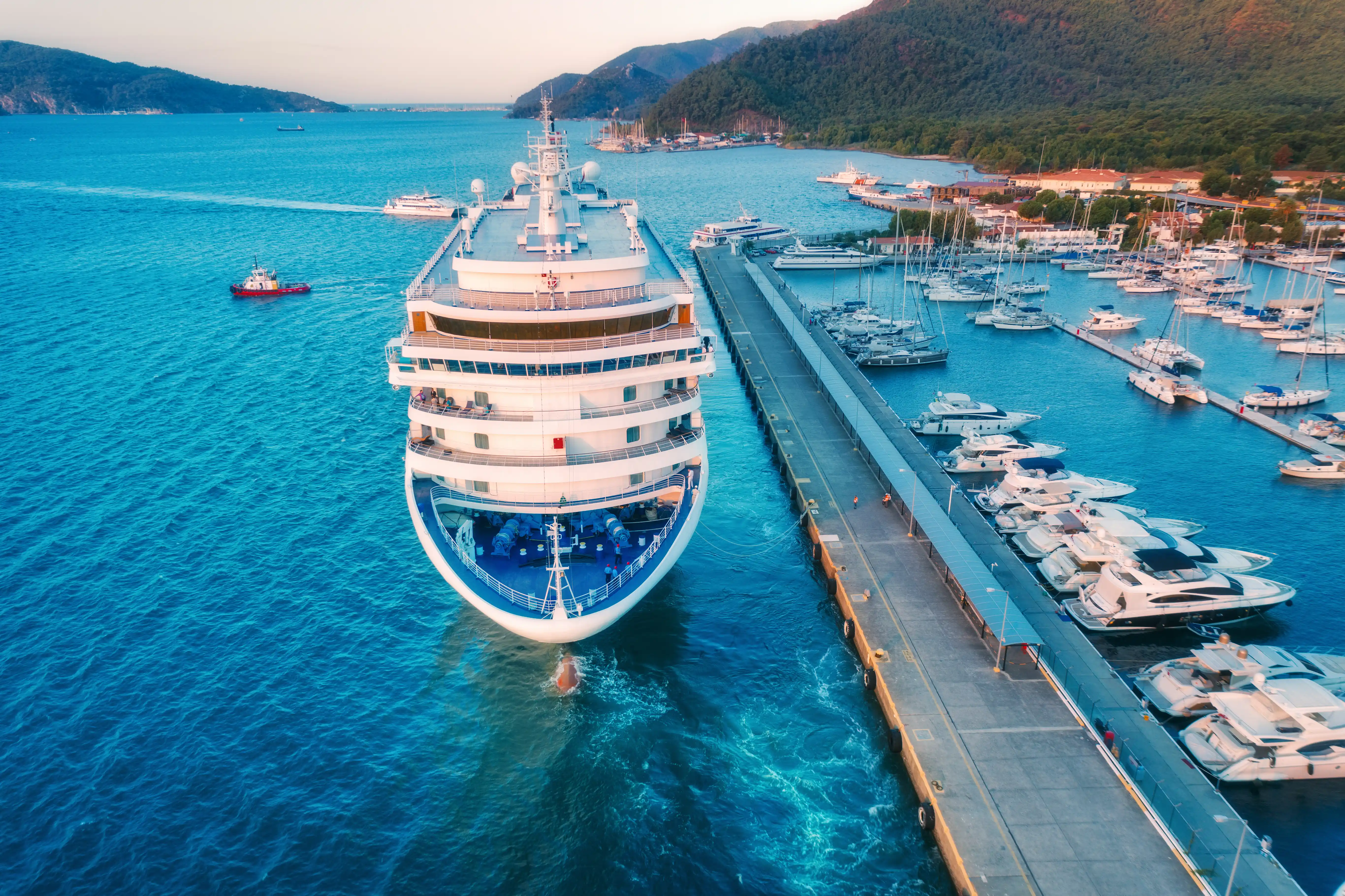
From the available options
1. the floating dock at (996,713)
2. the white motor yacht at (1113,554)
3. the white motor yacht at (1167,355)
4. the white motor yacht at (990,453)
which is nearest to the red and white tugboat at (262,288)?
the floating dock at (996,713)

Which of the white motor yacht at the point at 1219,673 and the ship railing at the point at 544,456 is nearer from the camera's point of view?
the white motor yacht at the point at 1219,673

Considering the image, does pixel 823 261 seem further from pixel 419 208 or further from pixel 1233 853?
pixel 1233 853

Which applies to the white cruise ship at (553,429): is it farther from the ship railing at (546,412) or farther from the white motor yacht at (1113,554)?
the white motor yacht at (1113,554)

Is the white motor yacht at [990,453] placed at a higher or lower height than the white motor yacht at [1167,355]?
lower

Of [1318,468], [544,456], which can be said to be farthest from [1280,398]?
[544,456]

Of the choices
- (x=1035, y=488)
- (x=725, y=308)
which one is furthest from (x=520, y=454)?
(x=725, y=308)

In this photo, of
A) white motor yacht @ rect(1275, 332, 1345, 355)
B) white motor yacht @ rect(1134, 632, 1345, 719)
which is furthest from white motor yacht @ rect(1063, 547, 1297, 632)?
white motor yacht @ rect(1275, 332, 1345, 355)

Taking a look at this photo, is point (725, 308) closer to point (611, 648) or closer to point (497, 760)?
point (611, 648)

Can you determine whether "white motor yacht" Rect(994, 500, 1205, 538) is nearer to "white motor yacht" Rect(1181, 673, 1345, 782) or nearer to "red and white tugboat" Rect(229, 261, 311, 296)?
"white motor yacht" Rect(1181, 673, 1345, 782)
